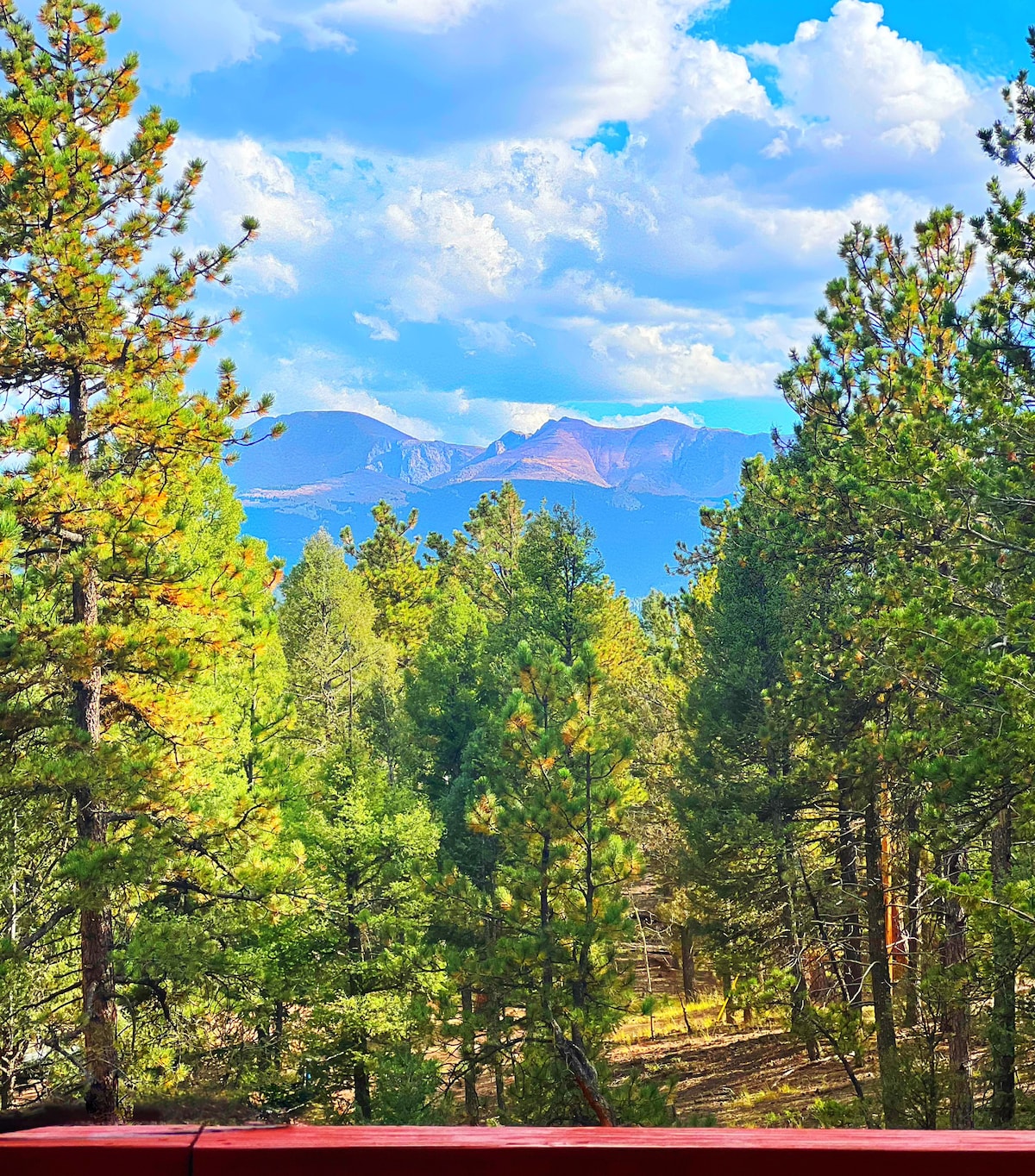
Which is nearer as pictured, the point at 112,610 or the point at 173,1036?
the point at 112,610

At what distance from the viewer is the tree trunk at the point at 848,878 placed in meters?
16.2

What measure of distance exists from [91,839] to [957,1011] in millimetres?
9691

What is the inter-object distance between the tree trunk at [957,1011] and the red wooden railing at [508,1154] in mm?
8665

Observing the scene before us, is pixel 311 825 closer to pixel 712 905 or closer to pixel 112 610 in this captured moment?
pixel 112 610

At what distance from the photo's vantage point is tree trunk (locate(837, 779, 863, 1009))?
53.2ft

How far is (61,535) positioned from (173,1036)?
20.4 feet

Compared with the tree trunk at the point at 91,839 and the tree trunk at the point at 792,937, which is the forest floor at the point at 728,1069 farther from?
the tree trunk at the point at 91,839

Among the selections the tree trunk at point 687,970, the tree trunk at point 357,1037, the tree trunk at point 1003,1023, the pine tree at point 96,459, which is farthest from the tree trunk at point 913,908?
the tree trunk at point 687,970

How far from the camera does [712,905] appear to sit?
750 inches

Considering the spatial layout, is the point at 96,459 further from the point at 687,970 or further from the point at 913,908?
the point at 687,970

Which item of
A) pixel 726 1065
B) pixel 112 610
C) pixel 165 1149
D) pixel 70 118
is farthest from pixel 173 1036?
pixel 726 1065

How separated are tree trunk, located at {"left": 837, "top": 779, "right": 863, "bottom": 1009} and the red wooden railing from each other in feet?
49.8

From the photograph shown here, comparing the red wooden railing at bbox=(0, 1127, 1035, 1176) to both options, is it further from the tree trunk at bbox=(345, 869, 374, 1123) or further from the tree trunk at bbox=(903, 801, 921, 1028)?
the tree trunk at bbox=(345, 869, 374, 1123)

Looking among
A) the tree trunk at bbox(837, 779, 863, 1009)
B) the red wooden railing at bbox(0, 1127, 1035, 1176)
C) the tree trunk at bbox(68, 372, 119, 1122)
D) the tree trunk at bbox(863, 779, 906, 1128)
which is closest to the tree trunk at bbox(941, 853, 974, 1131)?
the tree trunk at bbox(863, 779, 906, 1128)
